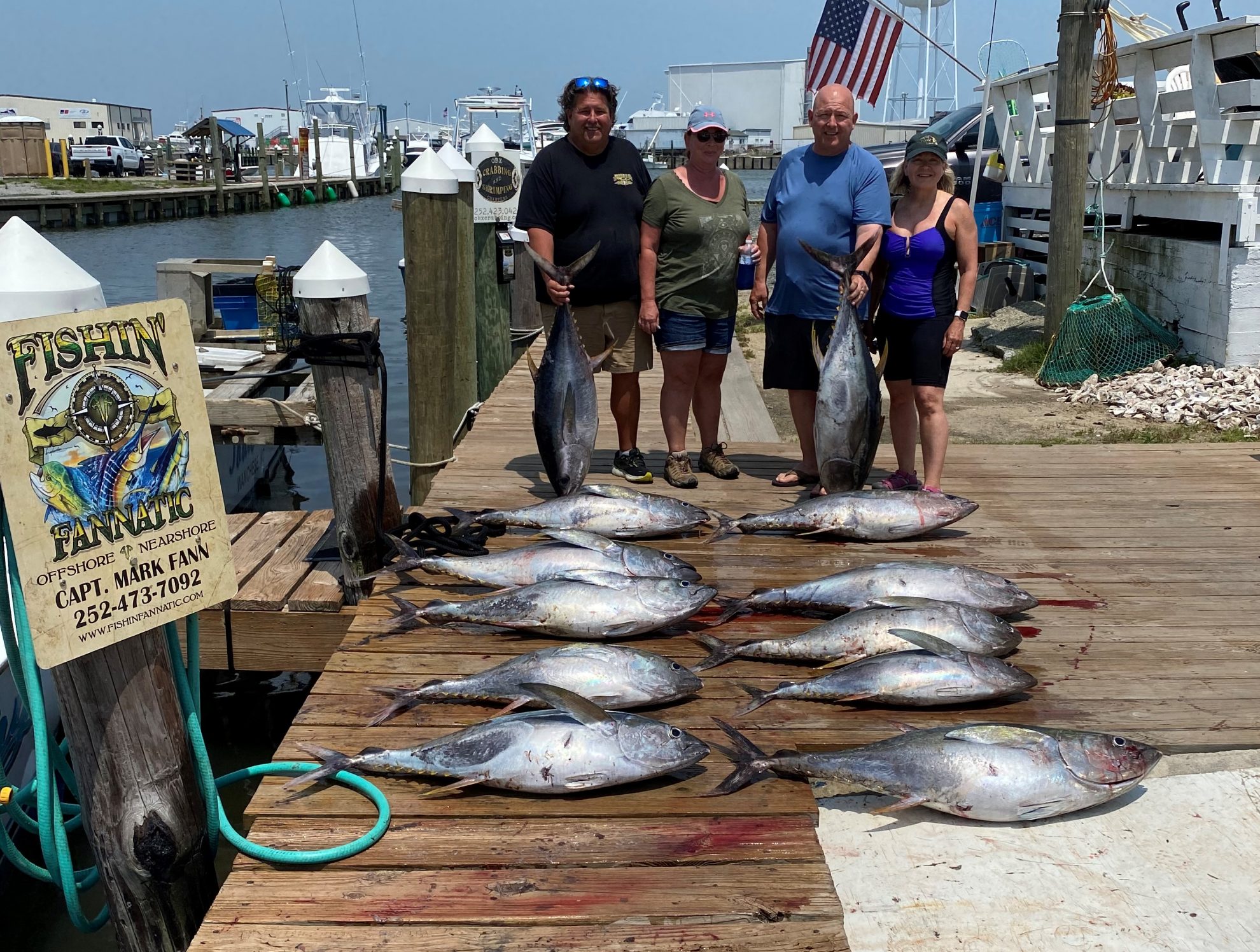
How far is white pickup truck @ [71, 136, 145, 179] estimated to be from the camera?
46850 mm

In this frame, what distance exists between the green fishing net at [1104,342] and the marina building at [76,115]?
7590 cm

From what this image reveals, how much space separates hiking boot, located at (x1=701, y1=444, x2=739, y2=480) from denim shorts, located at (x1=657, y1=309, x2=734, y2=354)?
2.12ft

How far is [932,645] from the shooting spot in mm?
3102

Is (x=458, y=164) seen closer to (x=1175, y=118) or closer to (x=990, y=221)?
(x=1175, y=118)

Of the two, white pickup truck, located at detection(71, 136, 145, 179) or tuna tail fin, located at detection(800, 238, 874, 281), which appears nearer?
tuna tail fin, located at detection(800, 238, 874, 281)

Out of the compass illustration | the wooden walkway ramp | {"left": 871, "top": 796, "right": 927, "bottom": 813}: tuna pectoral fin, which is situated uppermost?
the compass illustration

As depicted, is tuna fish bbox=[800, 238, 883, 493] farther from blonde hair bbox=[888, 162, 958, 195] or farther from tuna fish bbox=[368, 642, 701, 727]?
tuna fish bbox=[368, 642, 701, 727]

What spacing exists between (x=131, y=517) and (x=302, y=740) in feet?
2.88

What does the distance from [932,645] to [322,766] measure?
1710 millimetres

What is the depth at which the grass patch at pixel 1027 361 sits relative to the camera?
32.1 feet

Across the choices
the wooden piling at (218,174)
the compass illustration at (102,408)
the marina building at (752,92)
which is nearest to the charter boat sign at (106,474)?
the compass illustration at (102,408)

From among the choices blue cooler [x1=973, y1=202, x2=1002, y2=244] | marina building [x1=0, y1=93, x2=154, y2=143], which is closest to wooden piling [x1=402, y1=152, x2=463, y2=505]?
blue cooler [x1=973, y1=202, x2=1002, y2=244]

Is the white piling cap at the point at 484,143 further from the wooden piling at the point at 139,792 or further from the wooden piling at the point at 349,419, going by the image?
the wooden piling at the point at 139,792

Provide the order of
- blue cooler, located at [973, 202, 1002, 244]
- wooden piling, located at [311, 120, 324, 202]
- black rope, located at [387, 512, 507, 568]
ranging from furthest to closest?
wooden piling, located at [311, 120, 324, 202] < blue cooler, located at [973, 202, 1002, 244] < black rope, located at [387, 512, 507, 568]
